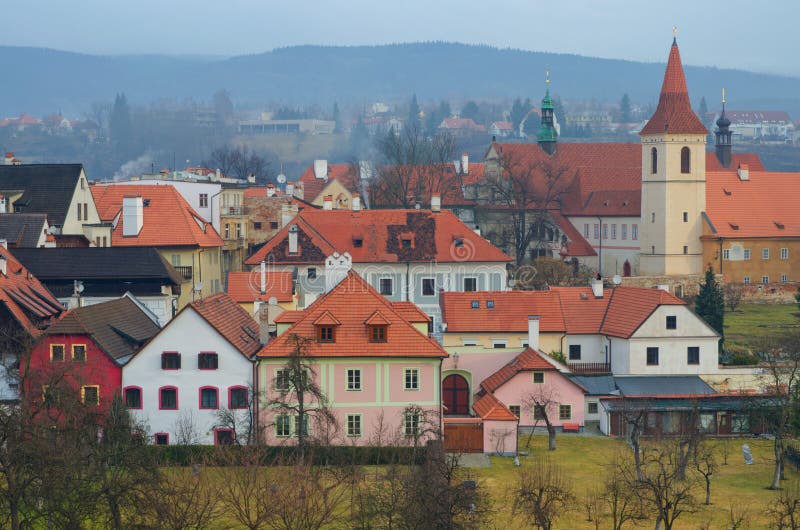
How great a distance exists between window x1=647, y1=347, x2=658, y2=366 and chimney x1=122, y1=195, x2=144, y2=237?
28554 millimetres

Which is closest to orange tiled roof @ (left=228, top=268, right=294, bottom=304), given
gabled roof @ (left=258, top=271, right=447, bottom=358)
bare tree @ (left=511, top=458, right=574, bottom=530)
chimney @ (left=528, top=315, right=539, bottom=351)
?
chimney @ (left=528, top=315, right=539, bottom=351)

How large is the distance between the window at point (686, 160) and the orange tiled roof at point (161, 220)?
30.7 metres

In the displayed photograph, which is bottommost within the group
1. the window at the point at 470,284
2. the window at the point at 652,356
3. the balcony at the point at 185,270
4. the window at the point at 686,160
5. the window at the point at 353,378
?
the window at the point at 353,378

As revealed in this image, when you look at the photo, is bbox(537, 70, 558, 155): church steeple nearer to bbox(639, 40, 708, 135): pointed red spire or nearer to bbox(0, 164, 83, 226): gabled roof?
bbox(639, 40, 708, 135): pointed red spire

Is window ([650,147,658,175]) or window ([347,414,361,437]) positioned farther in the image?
window ([650,147,658,175])

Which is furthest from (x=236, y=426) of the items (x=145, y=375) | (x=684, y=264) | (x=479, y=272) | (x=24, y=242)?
(x=684, y=264)

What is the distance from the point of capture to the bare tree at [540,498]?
40.0 m

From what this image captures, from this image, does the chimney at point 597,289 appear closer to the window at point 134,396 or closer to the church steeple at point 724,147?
the window at point 134,396

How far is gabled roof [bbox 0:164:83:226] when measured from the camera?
7656cm

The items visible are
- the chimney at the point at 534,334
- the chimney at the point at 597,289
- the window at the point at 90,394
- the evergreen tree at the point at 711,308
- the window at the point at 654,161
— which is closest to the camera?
the window at the point at 90,394

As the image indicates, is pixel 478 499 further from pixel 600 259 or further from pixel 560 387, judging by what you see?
pixel 600 259

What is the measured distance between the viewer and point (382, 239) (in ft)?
259

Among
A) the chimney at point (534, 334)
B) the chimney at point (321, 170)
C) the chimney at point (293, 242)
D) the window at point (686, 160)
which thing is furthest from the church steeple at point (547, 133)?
the chimney at point (534, 334)

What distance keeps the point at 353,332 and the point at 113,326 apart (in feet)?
27.0
